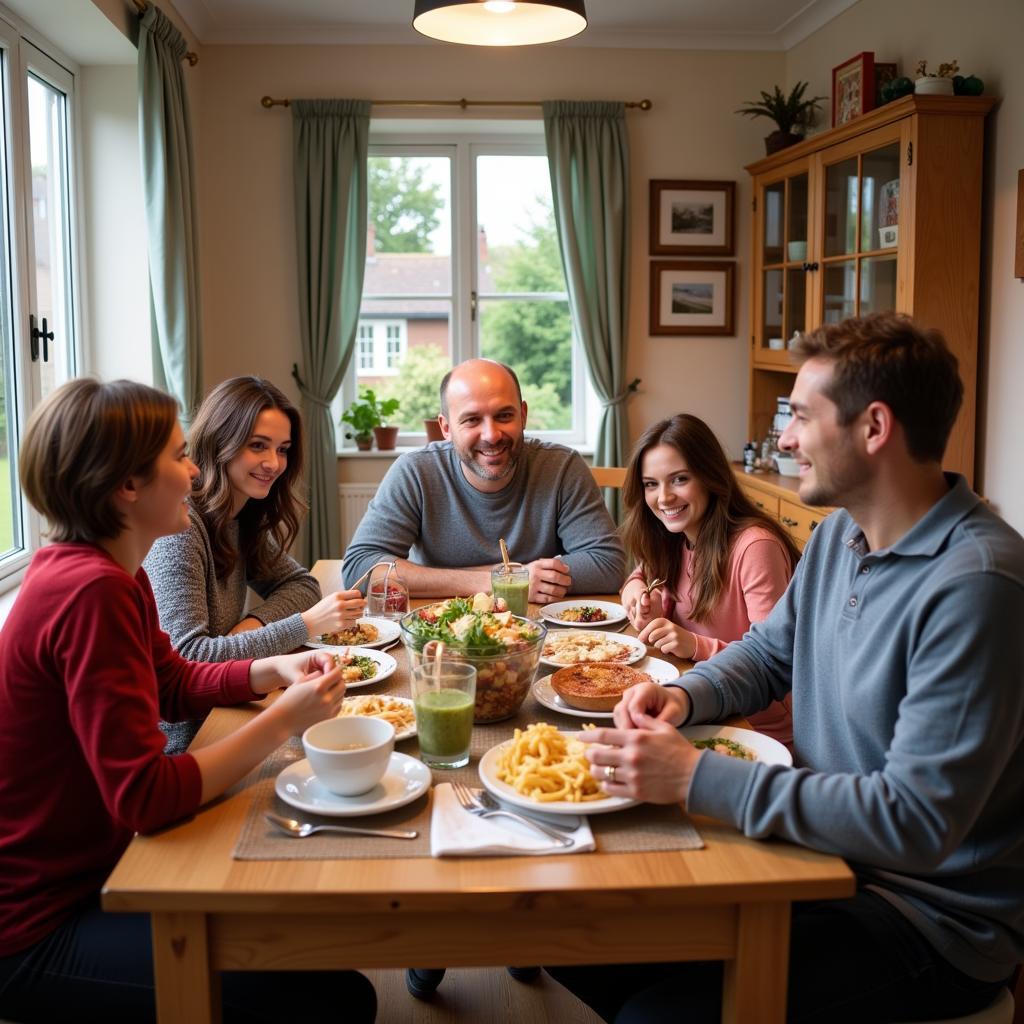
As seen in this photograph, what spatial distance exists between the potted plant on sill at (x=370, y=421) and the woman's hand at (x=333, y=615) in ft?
10.3

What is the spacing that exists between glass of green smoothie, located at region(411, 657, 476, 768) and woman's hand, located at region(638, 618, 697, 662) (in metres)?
0.57

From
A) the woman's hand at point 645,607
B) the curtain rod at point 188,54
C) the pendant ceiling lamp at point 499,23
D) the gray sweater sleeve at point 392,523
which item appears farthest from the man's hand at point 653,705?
the curtain rod at point 188,54

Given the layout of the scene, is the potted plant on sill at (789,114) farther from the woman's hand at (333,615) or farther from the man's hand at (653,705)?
the man's hand at (653,705)

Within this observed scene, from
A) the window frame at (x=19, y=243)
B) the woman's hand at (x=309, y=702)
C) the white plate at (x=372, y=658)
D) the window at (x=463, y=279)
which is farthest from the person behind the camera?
the window at (x=463, y=279)

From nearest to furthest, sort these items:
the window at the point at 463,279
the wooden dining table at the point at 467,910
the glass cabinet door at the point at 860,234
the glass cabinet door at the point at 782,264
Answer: the wooden dining table at the point at 467,910 < the glass cabinet door at the point at 860,234 < the glass cabinet door at the point at 782,264 < the window at the point at 463,279

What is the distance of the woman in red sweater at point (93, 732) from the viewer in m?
1.25

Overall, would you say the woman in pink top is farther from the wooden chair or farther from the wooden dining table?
the wooden chair

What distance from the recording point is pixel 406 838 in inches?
47.9

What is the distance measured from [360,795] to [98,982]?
39 cm

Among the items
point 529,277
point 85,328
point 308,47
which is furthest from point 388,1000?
point 308,47

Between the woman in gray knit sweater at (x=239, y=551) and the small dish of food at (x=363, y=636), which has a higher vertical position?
the woman in gray knit sweater at (x=239, y=551)

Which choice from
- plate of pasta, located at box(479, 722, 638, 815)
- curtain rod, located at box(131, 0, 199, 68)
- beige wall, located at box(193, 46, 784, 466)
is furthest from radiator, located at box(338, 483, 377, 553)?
plate of pasta, located at box(479, 722, 638, 815)

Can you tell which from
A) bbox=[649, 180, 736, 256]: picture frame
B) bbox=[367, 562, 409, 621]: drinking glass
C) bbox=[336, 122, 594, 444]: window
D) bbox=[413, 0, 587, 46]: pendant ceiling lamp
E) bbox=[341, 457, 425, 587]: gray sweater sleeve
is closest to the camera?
bbox=[367, 562, 409, 621]: drinking glass

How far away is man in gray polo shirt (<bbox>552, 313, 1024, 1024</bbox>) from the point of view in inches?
46.8
